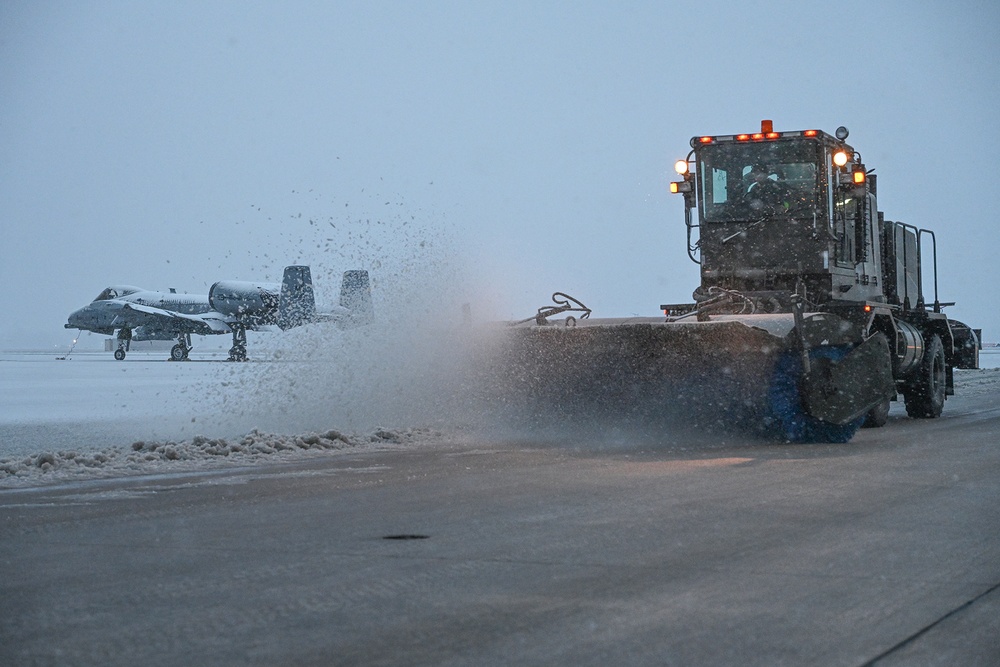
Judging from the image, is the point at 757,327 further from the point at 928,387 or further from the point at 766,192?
the point at 928,387

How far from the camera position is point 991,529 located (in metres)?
5.81

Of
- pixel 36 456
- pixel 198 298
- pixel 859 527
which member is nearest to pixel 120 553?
pixel 859 527

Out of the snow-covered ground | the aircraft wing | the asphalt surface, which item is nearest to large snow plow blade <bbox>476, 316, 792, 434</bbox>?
the snow-covered ground

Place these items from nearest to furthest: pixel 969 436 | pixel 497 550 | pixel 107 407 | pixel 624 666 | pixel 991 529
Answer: pixel 624 666 → pixel 497 550 → pixel 991 529 → pixel 969 436 → pixel 107 407

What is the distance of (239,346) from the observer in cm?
4794

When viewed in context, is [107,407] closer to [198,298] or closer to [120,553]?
[120,553]

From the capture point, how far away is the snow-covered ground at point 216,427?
33.1ft

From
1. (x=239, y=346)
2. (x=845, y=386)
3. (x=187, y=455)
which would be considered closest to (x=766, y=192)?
(x=845, y=386)

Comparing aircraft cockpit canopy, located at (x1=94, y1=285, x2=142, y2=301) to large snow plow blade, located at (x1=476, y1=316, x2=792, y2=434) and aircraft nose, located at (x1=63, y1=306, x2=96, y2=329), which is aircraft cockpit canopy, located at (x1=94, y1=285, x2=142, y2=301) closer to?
aircraft nose, located at (x1=63, y1=306, x2=96, y2=329)

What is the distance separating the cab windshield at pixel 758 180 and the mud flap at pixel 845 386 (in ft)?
6.87

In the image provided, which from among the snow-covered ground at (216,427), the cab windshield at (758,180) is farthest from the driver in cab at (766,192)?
the snow-covered ground at (216,427)

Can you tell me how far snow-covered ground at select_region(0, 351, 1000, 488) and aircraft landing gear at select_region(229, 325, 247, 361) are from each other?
23194 millimetres

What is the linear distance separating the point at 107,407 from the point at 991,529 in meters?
17.4

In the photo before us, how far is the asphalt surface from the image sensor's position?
3.54 meters
